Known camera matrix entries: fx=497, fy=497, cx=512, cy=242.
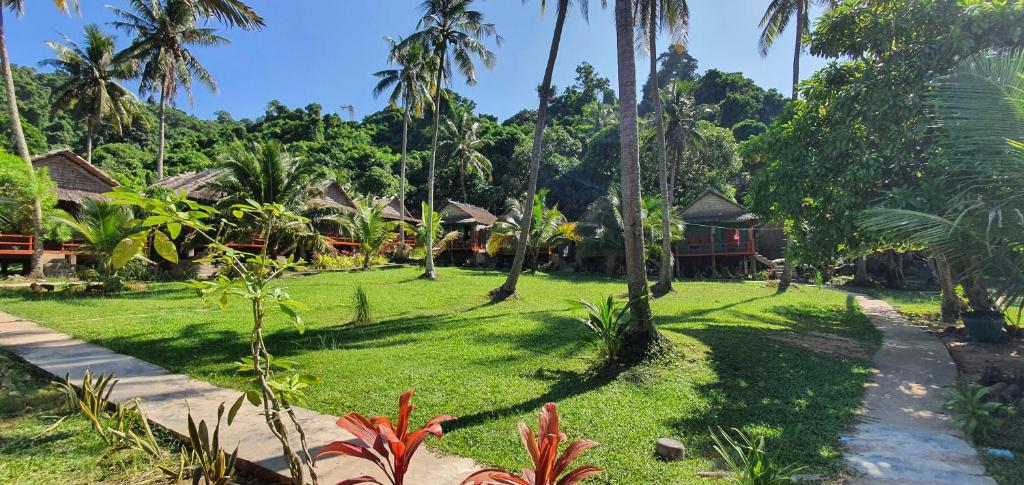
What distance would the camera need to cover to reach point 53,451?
373 centimetres

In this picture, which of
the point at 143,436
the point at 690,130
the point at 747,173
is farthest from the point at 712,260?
the point at 143,436

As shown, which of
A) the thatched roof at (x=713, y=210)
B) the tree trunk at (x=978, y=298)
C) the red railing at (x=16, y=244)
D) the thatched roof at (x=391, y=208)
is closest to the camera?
the tree trunk at (x=978, y=298)

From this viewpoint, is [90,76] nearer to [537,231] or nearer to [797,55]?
[537,231]

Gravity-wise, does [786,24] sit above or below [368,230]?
above

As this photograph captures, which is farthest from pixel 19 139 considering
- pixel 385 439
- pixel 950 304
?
pixel 950 304

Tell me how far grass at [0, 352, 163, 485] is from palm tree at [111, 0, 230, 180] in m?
21.1

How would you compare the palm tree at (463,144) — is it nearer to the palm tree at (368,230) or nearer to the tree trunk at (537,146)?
the palm tree at (368,230)

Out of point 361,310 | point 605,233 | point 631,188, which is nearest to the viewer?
point 631,188

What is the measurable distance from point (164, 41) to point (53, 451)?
23.7 meters

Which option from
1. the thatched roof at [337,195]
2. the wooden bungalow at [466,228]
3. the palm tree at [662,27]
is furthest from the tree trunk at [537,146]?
the wooden bungalow at [466,228]

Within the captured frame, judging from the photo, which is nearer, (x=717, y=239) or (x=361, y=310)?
(x=361, y=310)

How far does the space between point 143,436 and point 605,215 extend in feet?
67.3

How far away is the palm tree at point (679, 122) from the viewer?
29.1 metres

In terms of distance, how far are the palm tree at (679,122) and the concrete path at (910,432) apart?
2305 cm
